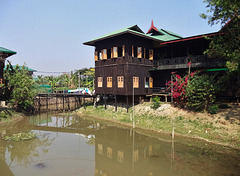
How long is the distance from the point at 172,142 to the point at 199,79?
8.24 m

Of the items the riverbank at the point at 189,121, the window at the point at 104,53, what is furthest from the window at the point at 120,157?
the window at the point at 104,53

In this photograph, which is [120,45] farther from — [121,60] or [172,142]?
[172,142]

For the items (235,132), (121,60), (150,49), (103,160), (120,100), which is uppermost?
(150,49)

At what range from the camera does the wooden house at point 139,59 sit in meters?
24.9

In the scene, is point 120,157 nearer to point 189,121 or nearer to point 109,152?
point 109,152

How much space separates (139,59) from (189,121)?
37.3 feet

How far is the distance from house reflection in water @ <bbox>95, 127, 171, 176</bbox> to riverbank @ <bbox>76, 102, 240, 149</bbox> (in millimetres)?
2572

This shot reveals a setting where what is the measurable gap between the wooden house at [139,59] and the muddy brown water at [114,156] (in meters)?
7.95

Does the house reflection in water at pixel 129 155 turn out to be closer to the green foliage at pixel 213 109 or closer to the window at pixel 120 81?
the green foliage at pixel 213 109

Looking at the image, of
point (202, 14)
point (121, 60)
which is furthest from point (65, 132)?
point (202, 14)

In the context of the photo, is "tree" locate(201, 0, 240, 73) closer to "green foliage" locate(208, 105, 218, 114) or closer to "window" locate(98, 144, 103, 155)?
"green foliage" locate(208, 105, 218, 114)

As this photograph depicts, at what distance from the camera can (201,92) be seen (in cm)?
1973

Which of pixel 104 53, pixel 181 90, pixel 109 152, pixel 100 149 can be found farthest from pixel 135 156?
pixel 104 53

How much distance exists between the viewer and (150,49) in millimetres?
28031
